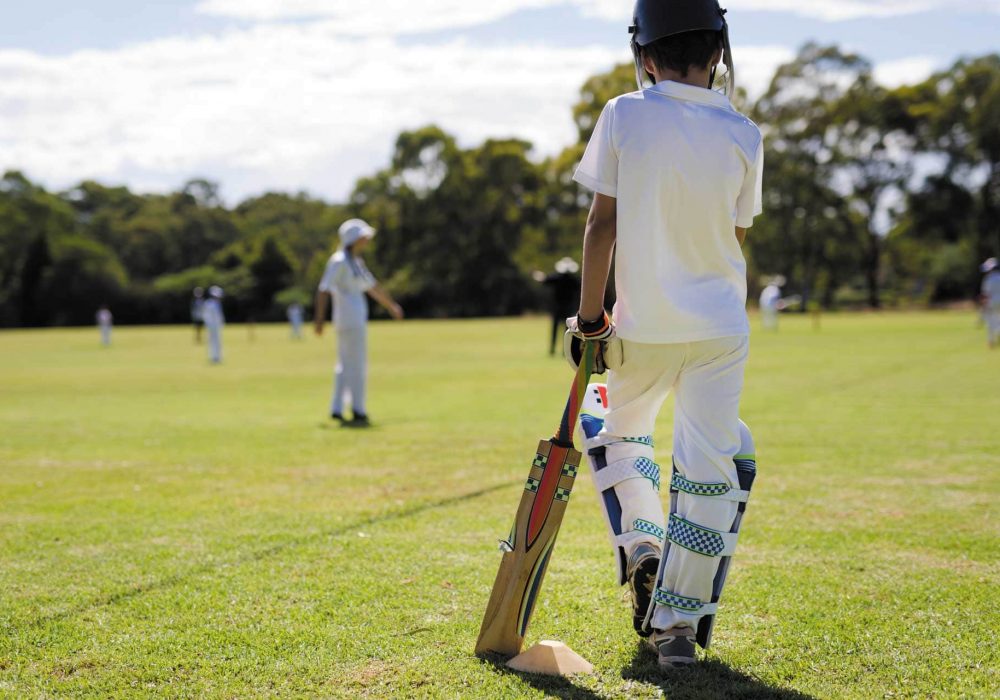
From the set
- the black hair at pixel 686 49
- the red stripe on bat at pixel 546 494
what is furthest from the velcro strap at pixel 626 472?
the black hair at pixel 686 49

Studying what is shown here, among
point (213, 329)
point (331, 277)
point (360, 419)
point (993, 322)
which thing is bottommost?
point (360, 419)

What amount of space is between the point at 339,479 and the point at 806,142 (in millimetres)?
71738

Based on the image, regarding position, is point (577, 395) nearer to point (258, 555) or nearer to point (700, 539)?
point (700, 539)

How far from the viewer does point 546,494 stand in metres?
3.95

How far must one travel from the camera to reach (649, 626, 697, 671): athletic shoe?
372 cm

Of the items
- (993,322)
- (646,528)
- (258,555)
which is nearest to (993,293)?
(993,322)

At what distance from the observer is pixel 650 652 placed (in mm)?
3947

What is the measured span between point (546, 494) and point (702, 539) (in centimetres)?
64

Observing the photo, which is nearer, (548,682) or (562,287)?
(548,682)

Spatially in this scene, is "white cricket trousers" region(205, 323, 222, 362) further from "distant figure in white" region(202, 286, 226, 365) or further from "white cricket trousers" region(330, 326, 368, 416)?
"white cricket trousers" region(330, 326, 368, 416)

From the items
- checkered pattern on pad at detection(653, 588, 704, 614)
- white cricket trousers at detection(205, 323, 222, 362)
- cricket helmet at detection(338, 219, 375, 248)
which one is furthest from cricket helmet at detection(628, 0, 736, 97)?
white cricket trousers at detection(205, 323, 222, 362)

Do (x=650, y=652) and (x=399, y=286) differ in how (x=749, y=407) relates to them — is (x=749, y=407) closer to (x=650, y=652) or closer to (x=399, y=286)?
(x=650, y=652)

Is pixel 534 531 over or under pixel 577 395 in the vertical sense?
under

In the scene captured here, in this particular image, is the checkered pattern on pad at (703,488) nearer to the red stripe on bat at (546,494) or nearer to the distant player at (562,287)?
the red stripe on bat at (546,494)
